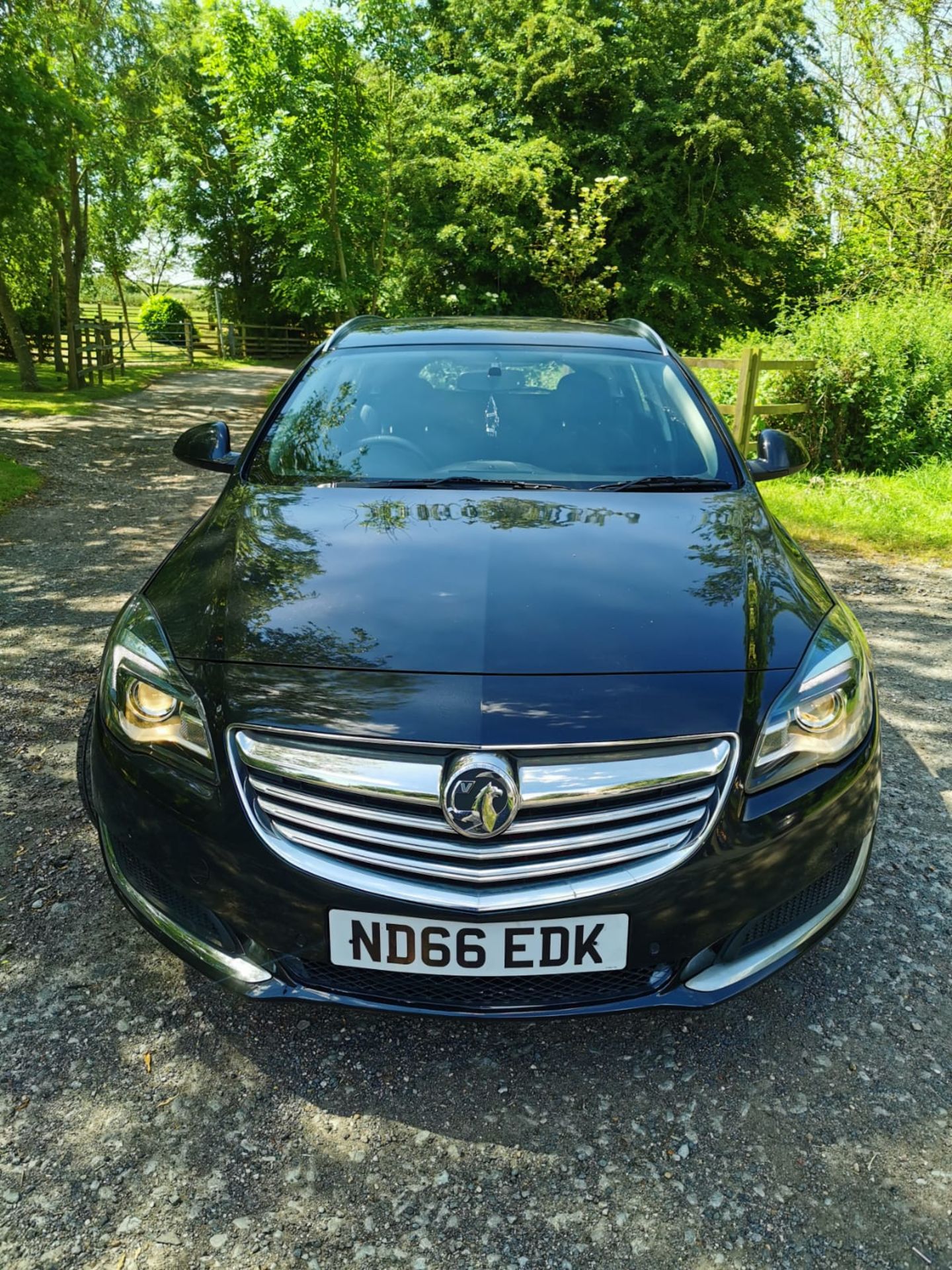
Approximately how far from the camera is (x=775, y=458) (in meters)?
3.38

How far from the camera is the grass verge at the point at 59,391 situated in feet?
52.3

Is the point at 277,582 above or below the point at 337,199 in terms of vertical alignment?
below

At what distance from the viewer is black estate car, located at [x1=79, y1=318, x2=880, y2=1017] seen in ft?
5.82

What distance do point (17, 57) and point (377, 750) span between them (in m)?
12.1

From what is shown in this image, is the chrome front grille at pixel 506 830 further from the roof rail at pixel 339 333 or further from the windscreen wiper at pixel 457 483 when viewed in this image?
the roof rail at pixel 339 333

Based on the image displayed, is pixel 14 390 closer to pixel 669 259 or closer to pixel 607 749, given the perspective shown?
pixel 669 259

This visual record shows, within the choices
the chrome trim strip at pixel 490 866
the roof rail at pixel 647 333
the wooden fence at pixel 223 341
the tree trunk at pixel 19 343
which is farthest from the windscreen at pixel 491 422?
the wooden fence at pixel 223 341

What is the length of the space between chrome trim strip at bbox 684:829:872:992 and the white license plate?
20 centimetres

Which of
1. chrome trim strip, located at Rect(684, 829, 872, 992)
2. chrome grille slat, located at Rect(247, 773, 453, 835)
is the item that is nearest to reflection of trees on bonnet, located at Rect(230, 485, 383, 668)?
chrome grille slat, located at Rect(247, 773, 453, 835)

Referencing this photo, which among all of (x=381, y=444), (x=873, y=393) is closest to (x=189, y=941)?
(x=381, y=444)

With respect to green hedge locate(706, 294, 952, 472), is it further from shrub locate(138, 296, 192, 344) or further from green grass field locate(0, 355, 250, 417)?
shrub locate(138, 296, 192, 344)

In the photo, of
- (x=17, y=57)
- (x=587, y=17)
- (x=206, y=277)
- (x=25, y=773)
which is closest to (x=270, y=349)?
(x=206, y=277)

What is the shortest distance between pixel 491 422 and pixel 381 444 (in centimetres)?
36

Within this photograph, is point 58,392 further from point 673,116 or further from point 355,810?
point 355,810
